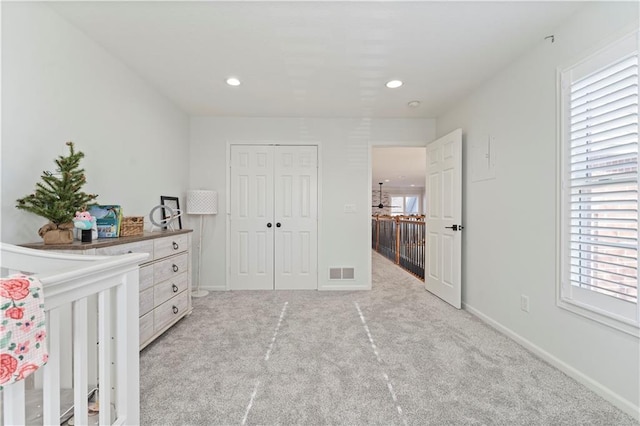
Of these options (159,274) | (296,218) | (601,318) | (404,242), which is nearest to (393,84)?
(296,218)

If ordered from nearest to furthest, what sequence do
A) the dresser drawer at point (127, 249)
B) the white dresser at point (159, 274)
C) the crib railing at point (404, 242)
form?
the dresser drawer at point (127, 249)
the white dresser at point (159, 274)
the crib railing at point (404, 242)

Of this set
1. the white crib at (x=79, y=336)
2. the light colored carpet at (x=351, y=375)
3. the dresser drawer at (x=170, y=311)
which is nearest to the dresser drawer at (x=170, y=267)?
the dresser drawer at (x=170, y=311)

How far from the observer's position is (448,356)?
204cm

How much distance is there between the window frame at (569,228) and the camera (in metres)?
1.47

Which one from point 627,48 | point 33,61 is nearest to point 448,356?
point 627,48

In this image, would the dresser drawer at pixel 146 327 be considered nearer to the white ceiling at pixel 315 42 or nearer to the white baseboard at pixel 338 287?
the white baseboard at pixel 338 287

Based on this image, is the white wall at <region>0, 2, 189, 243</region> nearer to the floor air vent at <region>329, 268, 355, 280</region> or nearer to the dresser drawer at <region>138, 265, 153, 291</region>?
the dresser drawer at <region>138, 265, 153, 291</region>

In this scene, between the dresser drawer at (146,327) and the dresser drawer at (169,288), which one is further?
the dresser drawer at (169,288)

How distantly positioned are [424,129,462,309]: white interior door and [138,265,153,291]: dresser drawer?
2990mm

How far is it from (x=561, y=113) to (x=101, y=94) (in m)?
3.38

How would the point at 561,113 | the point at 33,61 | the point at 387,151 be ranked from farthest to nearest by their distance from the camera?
the point at 387,151 → the point at 561,113 → the point at 33,61

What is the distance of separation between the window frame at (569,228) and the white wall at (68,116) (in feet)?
10.9

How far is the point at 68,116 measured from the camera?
6.15 ft

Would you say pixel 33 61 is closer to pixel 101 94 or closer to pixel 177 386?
pixel 101 94
